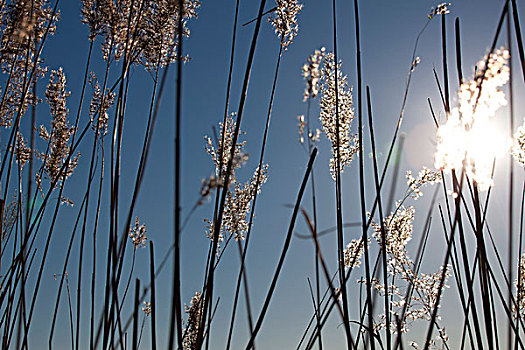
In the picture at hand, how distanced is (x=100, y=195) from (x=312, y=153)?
102 centimetres

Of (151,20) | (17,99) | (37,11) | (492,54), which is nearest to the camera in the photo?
(492,54)

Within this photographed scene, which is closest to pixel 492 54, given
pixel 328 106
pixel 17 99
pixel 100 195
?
pixel 328 106

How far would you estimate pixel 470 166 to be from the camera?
1160 millimetres

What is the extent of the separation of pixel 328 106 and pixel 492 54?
873 mm

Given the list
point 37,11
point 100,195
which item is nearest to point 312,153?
point 100,195

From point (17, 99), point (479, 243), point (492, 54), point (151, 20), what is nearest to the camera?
point (492, 54)

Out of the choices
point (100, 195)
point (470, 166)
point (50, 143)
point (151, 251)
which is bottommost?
point (151, 251)

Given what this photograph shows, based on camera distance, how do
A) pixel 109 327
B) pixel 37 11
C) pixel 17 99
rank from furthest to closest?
pixel 17 99 → pixel 37 11 → pixel 109 327

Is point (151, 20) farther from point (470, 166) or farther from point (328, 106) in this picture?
point (470, 166)

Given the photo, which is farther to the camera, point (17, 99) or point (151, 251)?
point (17, 99)

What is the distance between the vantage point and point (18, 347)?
143cm

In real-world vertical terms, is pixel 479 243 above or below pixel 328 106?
below

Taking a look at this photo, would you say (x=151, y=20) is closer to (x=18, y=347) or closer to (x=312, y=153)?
(x=312, y=153)

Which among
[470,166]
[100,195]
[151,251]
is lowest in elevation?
[151,251]
